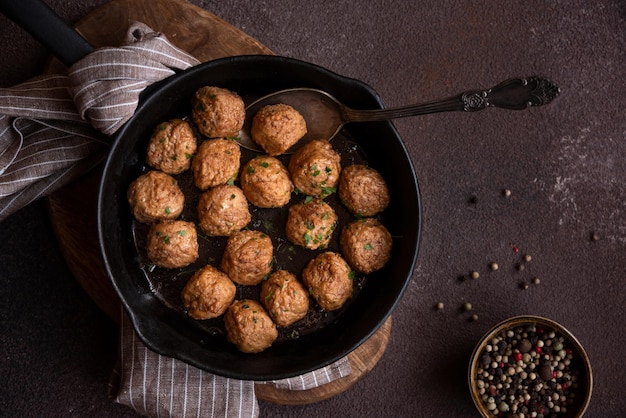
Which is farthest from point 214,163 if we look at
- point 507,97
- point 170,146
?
point 507,97

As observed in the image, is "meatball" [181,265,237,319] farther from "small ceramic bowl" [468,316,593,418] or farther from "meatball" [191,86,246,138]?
"small ceramic bowl" [468,316,593,418]

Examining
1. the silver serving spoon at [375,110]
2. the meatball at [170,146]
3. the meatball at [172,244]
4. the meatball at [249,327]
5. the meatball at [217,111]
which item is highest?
the silver serving spoon at [375,110]

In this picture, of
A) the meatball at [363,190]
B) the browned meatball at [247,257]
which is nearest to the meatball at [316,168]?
the meatball at [363,190]

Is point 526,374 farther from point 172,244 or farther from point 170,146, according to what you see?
point 170,146

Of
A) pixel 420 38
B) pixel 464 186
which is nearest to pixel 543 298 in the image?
pixel 464 186

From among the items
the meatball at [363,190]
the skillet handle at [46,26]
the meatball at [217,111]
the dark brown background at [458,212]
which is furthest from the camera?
the dark brown background at [458,212]

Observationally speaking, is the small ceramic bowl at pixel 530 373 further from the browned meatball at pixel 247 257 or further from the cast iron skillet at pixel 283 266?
the browned meatball at pixel 247 257
